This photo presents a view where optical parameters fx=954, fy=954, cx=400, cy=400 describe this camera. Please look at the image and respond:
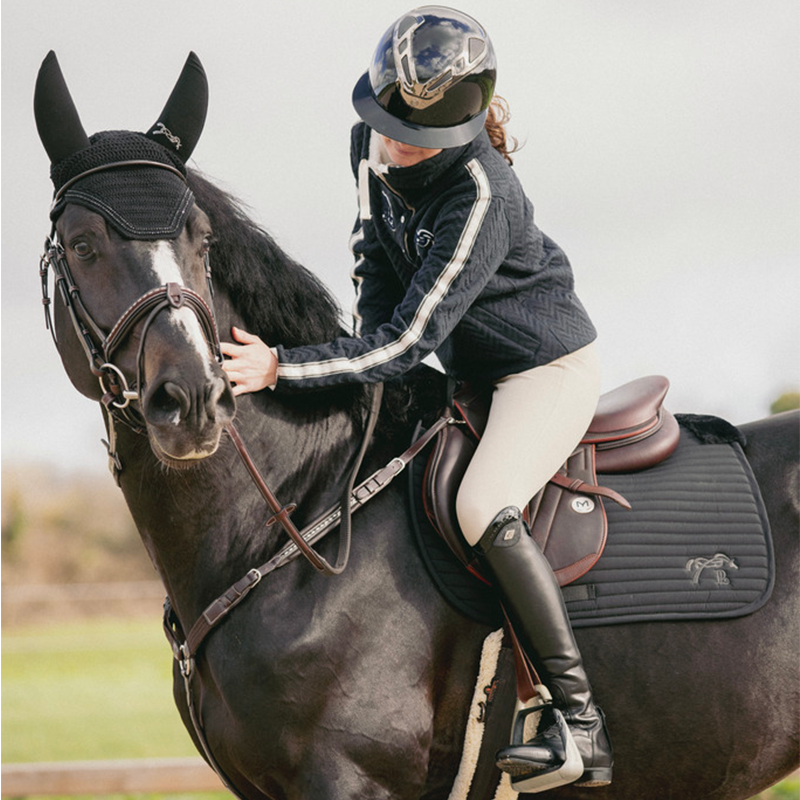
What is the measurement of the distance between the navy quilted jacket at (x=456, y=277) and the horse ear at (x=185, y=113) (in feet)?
2.15

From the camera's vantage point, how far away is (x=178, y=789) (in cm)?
625

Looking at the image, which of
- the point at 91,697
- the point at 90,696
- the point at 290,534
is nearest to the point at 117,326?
the point at 290,534

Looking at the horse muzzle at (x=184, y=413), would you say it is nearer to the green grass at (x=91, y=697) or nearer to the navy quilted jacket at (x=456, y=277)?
the navy quilted jacket at (x=456, y=277)

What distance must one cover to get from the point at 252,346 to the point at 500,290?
0.89 m

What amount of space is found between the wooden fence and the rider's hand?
157 inches

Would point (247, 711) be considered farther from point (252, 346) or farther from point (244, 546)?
point (252, 346)

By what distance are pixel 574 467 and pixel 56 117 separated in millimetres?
2097

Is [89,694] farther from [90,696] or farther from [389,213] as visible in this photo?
[389,213]

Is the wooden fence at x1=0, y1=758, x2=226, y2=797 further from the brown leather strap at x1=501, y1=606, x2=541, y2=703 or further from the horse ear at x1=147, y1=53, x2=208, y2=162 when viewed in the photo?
the horse ear at x1=147, y1=53, x2=208, y2=162

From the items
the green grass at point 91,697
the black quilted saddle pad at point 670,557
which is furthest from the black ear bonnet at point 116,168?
the green grass at point 91,697

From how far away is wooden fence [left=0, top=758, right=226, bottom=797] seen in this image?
6.24 m

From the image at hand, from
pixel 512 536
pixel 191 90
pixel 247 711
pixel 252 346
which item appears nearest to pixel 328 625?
pixel 247 711

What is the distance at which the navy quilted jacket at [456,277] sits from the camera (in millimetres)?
3104

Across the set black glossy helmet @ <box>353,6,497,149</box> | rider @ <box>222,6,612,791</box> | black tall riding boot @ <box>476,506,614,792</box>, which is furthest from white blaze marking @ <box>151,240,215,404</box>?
black tall riding boot @ <box>476,506,614,792</box>
